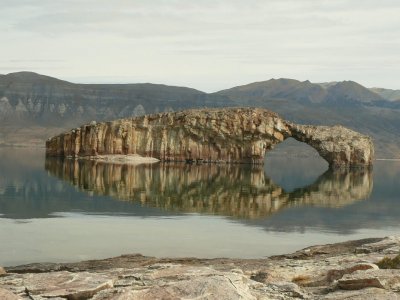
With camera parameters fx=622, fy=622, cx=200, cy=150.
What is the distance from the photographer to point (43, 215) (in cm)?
4006

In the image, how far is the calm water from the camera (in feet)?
94.2

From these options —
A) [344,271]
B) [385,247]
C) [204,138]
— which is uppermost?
[204,138]

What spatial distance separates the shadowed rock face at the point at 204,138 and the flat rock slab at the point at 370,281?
355 feet

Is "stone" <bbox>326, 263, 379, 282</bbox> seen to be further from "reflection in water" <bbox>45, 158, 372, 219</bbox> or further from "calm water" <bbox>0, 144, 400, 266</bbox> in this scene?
"reflection in water" <bbox>45, 158, 372, 219</bbox>

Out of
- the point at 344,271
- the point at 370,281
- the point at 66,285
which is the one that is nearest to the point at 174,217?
the point at 344,271

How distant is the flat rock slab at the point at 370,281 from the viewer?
47.0 feet

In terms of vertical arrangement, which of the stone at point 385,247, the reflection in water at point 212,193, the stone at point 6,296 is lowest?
the reflection in water at point 212,193

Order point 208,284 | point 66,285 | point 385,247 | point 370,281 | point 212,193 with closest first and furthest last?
point 208,284 < point 66,285 < point 370,281 < point 385,247 < point 212,193

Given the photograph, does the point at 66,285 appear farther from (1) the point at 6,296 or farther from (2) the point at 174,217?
(2) the point at 174,217

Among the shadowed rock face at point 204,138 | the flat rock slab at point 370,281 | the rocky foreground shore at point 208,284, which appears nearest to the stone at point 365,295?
the rocky foreground shore at point 208,284

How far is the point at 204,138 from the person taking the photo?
125875 millimetres

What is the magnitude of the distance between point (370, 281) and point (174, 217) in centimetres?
2680

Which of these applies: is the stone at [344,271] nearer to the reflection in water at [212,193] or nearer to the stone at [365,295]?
the stone at [365,295]

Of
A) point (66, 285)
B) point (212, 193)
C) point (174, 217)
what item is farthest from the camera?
point (212, 193)
